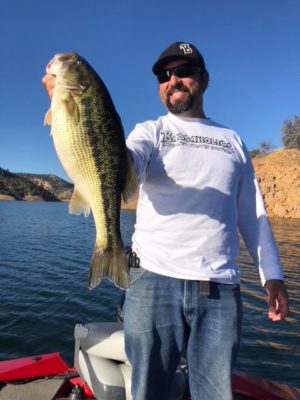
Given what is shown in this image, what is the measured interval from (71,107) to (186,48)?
1239 millimetres

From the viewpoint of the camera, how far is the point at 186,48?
10.8ft

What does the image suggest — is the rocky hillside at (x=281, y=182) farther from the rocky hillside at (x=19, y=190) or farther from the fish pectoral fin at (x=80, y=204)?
the rocky hillside at (x=19, y=190)

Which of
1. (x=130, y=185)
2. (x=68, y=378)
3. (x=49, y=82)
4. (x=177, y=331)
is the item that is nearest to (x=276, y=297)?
(x=177, y=331)

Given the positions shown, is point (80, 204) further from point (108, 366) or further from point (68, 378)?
point (68, 378)

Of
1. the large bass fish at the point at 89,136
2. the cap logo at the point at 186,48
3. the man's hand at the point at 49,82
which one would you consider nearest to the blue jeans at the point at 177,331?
the large bass fish at the point at 89,136

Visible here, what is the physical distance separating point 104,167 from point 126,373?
243 centimetres

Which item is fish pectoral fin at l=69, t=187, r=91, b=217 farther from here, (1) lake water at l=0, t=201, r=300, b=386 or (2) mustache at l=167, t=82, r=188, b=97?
(1) lake water at l=0, t=201, r=300, b=386

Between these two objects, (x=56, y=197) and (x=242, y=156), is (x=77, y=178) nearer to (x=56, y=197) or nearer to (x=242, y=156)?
(x=242, y=156)

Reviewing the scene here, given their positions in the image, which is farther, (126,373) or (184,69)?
(126,373)

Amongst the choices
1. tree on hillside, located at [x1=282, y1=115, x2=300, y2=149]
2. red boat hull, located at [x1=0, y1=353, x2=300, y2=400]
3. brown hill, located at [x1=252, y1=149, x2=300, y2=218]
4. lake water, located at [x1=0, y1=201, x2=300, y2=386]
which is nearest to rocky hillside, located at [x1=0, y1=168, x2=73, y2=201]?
→ tree on hillside, located at [x1=282, y1=115, x2=300, y2=149]

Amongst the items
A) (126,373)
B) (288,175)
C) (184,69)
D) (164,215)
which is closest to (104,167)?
(164,215)

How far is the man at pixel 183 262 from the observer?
287cm

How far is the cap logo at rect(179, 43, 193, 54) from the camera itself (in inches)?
128

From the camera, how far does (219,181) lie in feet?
9.82
